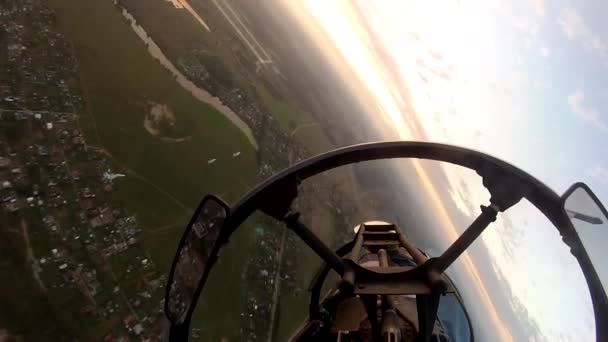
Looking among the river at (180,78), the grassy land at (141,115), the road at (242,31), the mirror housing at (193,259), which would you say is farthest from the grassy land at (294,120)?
the mirror housing at (193,259)

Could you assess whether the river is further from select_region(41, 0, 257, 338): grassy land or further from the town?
the town

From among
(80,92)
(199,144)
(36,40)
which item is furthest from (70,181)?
(36,40)

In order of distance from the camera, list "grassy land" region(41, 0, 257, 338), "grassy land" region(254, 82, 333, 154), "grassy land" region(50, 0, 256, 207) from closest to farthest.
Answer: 1. "grassy land" region(41, 0, 257, 338)
2. "grassy land" region(50, 0, 256, 207)
3. "grassy land" region(254, 82, 333, 154)

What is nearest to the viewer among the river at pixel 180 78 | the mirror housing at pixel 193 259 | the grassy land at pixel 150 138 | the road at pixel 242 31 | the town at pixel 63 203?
the mirror housing at pixel 193 259

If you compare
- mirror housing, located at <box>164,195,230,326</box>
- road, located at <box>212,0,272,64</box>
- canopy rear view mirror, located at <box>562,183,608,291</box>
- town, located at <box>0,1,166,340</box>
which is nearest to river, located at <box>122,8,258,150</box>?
town, located at <box>0,1,166,340</box>

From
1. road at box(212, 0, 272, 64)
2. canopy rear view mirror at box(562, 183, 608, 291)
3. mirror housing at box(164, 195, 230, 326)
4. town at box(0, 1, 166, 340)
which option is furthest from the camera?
road at box(212, 0, 272, 64)

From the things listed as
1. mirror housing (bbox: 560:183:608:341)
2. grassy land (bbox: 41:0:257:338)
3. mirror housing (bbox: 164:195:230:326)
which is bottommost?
grassy land (bbox: 41:0:257:338)

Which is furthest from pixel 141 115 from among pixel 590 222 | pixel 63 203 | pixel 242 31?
pixel 590 222

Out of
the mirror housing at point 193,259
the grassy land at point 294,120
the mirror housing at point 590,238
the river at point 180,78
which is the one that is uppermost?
the mirror housing at point 590,238

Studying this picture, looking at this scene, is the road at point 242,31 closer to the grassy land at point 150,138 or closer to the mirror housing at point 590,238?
the grassy land at point 150,138
